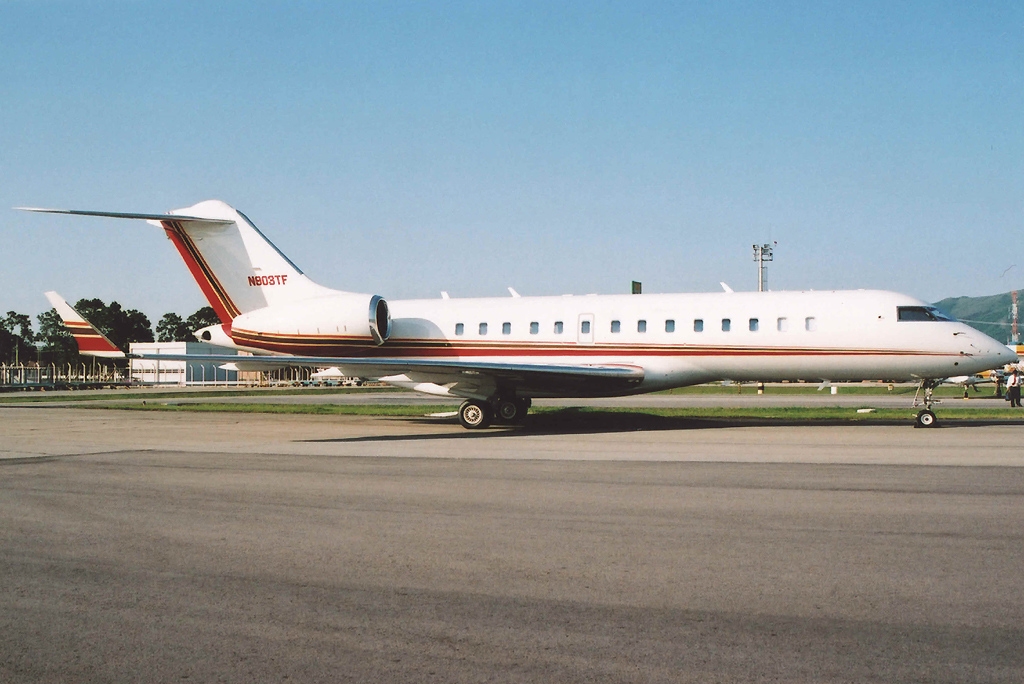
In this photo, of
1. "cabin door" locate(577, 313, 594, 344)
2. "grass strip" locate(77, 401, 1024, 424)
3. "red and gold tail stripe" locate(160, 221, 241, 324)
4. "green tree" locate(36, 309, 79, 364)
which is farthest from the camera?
"green tree" locate(36, 309, 79, 364)

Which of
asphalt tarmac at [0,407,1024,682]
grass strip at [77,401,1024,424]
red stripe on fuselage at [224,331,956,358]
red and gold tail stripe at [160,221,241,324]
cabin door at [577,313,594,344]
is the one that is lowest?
grass strip at [77,401,1024,424]

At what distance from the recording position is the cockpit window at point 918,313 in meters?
19.9

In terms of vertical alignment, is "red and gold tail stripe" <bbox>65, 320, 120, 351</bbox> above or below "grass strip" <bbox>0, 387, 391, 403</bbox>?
above

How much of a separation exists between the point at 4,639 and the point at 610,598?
3743mm

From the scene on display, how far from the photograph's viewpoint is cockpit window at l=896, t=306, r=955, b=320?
1991cm

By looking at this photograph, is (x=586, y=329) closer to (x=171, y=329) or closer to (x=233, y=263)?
(x=233, y=263)

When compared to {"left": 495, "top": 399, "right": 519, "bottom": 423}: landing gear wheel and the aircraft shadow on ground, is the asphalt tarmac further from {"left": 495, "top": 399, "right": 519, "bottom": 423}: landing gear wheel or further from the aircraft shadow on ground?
{"left": 495, "top": 399, "right": 519, "bottom": 423}: landing gear wheel

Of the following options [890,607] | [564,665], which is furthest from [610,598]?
[890,607]

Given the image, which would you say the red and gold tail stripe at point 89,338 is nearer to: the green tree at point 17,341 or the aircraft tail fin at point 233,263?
the aircraft tail fin at point 233,263

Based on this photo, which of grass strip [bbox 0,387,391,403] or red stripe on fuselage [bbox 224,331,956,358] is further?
grass strip [bbox 0,387,391,403]

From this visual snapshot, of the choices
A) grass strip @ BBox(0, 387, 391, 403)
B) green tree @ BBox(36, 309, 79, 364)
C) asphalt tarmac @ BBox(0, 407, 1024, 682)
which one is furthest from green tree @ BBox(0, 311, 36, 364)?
asphalt tarmac @ BBox(0, 407, 1024, 682)

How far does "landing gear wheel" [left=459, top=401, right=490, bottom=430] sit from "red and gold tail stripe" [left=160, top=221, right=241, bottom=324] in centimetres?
781

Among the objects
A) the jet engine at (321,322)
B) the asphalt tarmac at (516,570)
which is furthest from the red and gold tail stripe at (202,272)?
the asphalt tarmac at (516,570)

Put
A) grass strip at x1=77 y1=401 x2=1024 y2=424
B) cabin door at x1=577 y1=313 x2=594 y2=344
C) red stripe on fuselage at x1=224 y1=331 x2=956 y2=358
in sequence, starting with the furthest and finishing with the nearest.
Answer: grass strip at x1=77 y1=401 x2=1024 y2=424 < cabin door at x1=577 y1=313 x2=594 y2=344 < red stripe on fuselage at x1=224 y1=331 x2=956 y2=358
